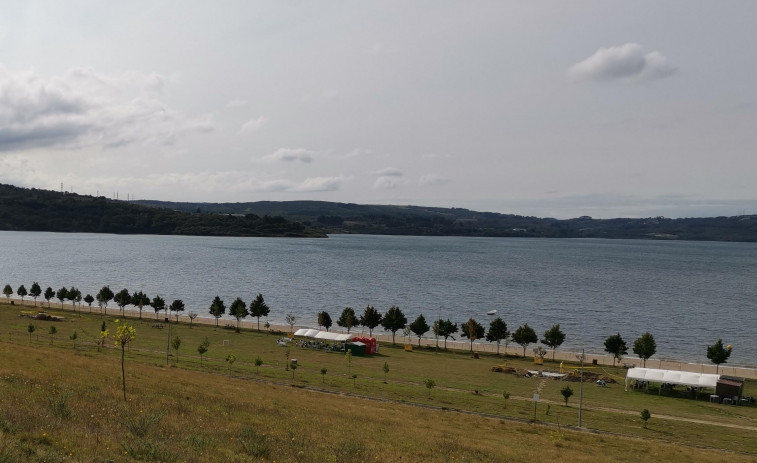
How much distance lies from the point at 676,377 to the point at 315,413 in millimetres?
48393

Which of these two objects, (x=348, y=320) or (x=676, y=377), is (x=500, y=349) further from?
(x=676, y=377)

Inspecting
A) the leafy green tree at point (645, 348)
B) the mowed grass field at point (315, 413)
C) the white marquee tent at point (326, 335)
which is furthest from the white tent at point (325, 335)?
the leafy green tree at point (645, 348)

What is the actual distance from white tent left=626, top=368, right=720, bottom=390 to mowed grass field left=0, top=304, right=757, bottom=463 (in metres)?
2.09

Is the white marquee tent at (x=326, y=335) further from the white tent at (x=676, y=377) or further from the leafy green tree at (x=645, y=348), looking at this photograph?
the leafy green tree at (x=645, y=348)

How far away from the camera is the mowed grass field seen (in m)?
20.5

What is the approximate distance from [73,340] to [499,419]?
54573 mm

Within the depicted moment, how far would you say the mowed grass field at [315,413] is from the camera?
2053 centimetres

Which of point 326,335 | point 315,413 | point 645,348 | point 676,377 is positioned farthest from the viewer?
point 326,335

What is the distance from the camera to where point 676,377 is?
63031 mm

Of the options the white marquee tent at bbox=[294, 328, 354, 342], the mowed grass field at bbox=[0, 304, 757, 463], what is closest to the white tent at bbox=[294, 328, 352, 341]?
the white marquee tent at bbox=[294, 328, 354, 342]

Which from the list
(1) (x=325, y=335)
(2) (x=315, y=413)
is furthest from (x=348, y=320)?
(2) (x=315, y=413)

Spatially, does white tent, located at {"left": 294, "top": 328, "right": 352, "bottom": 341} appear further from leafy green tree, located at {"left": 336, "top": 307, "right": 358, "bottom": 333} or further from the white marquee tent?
leafy green tree, located at {"left": 336, "top": 307, "right": 358, "bottom": 333}

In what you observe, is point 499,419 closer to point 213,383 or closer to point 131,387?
point 213,383

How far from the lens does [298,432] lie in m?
27.1
